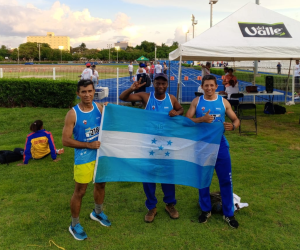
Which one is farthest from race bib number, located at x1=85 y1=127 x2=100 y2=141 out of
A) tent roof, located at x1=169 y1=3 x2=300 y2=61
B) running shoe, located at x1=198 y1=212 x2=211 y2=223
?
tent roof, located at x1=169 y1=3 x2=300 y2=61

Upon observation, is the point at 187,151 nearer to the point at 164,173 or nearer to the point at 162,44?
the point at 164,173

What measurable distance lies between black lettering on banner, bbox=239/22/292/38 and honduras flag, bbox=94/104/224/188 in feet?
20.9

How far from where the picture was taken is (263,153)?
23.0ft

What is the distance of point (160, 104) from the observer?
3.86 meters

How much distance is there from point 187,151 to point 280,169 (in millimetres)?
2944

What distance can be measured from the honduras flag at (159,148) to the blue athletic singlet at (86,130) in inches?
7.9

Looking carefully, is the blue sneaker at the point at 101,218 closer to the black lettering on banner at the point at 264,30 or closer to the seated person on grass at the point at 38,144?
the seated person on grass at the point at 38,144

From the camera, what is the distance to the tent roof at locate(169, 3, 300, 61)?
27.7ft

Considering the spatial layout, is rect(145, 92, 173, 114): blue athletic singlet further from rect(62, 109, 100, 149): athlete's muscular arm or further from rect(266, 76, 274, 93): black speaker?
rect(266, 76, 274, 93): black speaker

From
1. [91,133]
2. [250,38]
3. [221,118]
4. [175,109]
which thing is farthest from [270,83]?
[91,133]

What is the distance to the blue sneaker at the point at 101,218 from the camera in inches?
154

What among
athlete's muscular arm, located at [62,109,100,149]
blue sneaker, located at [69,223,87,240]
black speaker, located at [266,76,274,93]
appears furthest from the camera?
black speaker, located at [266,76,274,93]

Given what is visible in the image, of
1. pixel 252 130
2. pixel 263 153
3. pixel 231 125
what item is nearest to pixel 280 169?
pixel 263 153

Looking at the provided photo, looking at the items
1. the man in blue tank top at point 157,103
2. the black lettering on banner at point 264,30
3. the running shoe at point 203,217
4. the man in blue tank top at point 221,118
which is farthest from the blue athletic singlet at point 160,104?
the black lettering on banner at point 264,30
